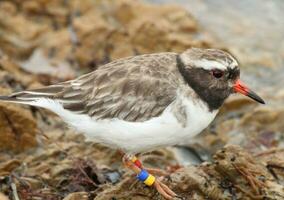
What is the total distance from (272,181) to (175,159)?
211cm

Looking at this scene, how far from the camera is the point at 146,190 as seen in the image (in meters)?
7.57

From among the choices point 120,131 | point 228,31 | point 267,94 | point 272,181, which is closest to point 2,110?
point 120,131

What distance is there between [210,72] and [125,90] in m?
1.05

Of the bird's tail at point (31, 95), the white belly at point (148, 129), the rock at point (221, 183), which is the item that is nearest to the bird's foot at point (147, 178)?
the rock at point (221, 183)

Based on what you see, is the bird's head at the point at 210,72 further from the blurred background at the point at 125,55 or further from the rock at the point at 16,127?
the rock at the point at 16,127

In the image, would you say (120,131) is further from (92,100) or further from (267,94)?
(267,94)

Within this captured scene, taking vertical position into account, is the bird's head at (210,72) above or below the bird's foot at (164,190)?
above

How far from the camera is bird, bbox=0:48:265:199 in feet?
23.7

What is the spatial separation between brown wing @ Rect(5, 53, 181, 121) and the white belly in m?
0.10

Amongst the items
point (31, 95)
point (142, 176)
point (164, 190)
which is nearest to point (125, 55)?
point (31, 95)

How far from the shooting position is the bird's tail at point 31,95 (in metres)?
7.75

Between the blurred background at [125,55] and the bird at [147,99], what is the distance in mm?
568

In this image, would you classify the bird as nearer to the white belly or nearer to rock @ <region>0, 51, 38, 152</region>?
the white belly

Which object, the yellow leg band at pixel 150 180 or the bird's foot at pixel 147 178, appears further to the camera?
the yellow leg band at pixel 150 180
